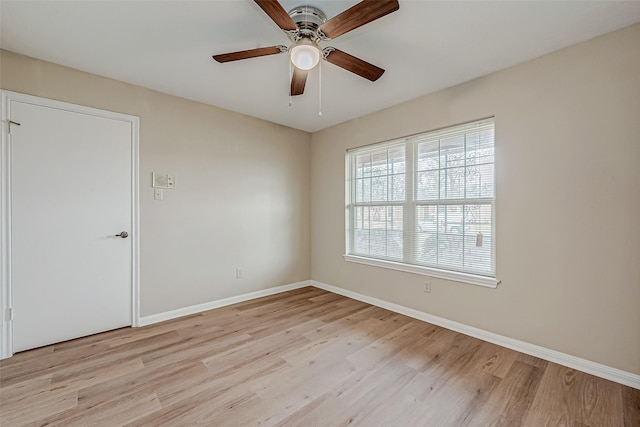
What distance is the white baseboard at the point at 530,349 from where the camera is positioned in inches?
75.3

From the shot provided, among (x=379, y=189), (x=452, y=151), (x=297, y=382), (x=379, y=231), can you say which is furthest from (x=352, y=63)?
(x=297, y=382)

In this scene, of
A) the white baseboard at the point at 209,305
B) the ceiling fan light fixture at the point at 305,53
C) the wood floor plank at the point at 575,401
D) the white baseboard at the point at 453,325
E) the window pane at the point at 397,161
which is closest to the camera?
the wood floor plank at the point at 575,401

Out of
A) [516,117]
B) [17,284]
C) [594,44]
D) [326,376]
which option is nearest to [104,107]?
[17,284]

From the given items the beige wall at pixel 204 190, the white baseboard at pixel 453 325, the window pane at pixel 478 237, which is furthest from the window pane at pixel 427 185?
the beige wall at pixel 204 190

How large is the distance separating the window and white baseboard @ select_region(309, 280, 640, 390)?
0.46 metres

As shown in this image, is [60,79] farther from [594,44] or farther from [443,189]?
[594,44]

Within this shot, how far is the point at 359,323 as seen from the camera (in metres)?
2.91

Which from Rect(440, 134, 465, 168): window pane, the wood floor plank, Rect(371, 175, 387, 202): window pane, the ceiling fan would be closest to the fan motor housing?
the ceiling fan

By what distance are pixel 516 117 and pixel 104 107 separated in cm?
375

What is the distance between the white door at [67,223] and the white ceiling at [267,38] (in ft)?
1.95

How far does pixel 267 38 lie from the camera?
2037mm

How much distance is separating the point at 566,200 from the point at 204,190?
3.46 metres

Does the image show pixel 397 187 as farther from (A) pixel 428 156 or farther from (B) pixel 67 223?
(B) pixel 67 223

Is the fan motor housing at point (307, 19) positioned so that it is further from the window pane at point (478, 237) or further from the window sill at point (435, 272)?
the window sill at point (435, 272)
